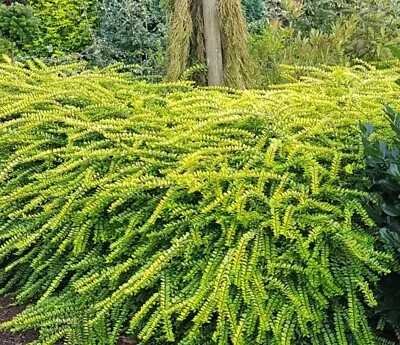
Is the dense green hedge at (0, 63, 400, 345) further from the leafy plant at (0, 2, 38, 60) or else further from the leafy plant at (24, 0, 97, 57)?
the leafy plant at (24, 0, 97, 57)

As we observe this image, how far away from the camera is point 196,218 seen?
2191mm

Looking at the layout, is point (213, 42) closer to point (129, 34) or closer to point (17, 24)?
point (129, 34)

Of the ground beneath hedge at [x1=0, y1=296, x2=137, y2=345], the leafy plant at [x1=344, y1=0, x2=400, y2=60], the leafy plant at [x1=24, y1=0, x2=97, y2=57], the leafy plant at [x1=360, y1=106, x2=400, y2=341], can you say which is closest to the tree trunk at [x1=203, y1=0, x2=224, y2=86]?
the leafy plant at [x1=344, y1=0, x2=400, y2=60]

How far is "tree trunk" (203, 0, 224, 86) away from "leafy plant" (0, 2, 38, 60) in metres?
4.33

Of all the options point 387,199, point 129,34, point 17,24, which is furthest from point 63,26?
point 387,199

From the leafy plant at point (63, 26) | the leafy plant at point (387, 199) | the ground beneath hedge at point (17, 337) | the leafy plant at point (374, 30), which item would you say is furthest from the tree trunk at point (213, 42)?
the leafy plant at point (63, 26)

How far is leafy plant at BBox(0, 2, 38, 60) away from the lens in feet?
25.0

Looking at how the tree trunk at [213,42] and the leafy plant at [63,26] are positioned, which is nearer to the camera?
the tree trunk at [213,42]

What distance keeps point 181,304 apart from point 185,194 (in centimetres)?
47

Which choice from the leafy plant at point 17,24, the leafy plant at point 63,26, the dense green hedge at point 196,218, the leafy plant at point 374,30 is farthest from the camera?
the leafy plant at point 63,26

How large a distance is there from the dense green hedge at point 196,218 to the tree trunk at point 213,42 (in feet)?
3.60

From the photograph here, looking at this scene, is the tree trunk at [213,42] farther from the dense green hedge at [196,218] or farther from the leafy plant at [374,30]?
the leafy plant at [374,30]

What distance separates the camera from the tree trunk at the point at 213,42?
399 cm

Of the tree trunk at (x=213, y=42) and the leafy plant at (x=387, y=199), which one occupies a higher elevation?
the tree trunk at (x=213, y=42)
